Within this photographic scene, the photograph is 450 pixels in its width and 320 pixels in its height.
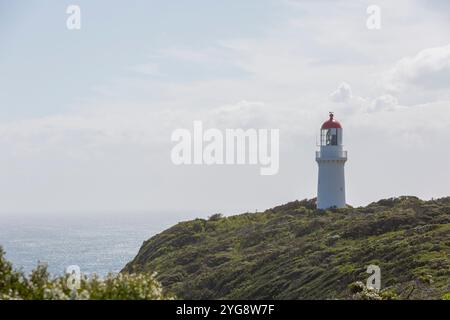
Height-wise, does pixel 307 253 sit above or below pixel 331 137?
below

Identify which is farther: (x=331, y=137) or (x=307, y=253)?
(x=331, y=137)

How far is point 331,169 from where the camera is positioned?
5528cm

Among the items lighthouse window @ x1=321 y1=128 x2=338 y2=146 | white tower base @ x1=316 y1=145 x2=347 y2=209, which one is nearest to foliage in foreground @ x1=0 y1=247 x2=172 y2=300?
white tower base @ x1=316 y1=145 x2=347 y2=209

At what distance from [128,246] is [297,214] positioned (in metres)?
92.1

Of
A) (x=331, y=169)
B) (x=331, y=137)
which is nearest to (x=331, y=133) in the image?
(x=331, y=137)

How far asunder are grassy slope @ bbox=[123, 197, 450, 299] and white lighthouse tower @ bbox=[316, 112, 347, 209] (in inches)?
69.7

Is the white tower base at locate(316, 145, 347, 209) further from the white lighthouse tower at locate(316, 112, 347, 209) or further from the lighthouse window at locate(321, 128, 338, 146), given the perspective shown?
the lighthouse window at locate(321, 128, 338, 146)

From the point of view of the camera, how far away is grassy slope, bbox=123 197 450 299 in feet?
100

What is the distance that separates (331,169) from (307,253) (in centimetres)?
1792

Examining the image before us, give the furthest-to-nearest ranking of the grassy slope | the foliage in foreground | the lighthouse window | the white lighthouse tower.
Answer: the lighthouse window, the white lighthouse tower, the grassy slope, the foliage in foreground

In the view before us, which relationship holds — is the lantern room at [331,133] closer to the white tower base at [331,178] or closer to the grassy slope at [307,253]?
the white tower base at [331,178]

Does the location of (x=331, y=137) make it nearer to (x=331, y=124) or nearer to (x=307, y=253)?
(x=331, y=124)

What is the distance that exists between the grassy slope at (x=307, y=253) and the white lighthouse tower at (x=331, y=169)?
177 centimetres
